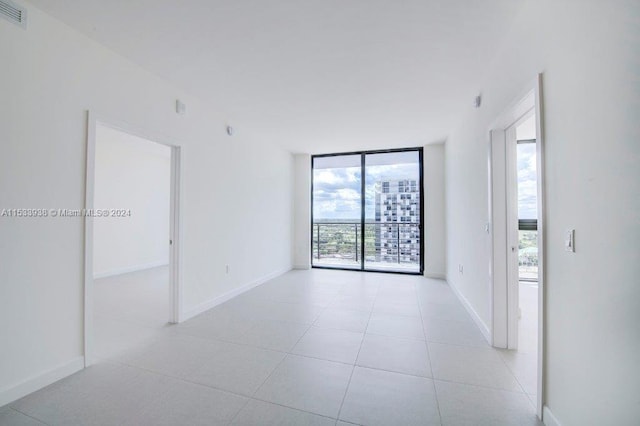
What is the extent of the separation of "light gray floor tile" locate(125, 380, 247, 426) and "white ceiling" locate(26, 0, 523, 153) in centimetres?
253

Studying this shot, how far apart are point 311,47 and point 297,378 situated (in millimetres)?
2533

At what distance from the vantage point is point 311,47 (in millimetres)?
2094

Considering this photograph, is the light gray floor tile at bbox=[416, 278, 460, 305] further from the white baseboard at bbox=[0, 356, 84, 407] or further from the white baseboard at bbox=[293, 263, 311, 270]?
the white baseboard at bbox=[0, 356, 84, 407]

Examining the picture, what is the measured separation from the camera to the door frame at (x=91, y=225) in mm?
2025

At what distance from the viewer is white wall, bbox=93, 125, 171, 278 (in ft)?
16.4

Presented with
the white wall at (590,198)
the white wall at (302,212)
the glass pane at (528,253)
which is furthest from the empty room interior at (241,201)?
the white wall at (302,212)

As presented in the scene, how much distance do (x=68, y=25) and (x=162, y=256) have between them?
5371 mm

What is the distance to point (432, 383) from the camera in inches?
71.4

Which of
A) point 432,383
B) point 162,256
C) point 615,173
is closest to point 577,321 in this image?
point 615,173

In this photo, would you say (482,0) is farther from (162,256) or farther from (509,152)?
(162,256)

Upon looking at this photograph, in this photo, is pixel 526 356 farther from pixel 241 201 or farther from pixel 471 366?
pixel 241 201

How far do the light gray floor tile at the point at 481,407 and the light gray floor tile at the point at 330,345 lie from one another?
71 centimetres

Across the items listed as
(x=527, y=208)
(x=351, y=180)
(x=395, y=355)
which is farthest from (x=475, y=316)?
(x=351, y=180)

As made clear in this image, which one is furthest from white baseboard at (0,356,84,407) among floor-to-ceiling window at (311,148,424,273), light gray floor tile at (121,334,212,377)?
floor-to-ceiling window at (311,148,424,273)
